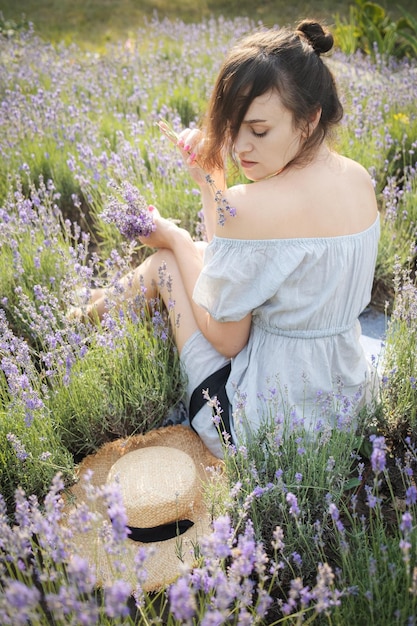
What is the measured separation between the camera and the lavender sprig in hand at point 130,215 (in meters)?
2.56

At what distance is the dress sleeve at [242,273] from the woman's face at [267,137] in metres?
0.26

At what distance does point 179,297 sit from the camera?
2.56 meters

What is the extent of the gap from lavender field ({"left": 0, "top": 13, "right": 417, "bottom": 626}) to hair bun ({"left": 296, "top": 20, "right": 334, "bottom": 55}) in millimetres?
858

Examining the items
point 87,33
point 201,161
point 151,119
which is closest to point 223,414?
point 201,161

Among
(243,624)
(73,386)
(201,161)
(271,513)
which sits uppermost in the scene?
(201,161)

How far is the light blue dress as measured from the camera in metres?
2.13

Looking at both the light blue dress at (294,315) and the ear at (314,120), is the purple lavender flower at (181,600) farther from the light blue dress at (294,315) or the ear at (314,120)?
the ear at (314,120)

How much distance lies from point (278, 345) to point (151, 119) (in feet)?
8.67

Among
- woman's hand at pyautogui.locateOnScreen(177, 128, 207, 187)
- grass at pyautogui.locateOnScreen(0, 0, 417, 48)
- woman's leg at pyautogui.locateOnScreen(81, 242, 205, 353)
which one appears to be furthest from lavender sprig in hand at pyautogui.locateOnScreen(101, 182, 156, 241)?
grass at pyautogui.locateOnScreen(0, 0, 417, 48)

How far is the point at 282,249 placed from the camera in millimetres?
2113

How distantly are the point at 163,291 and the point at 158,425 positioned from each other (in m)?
0.51

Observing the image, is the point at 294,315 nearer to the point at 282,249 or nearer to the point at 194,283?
the point at 282,249

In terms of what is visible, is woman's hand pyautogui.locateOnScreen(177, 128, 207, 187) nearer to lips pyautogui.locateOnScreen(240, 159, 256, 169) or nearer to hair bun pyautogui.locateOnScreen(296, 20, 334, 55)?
lips pyautogui.locateOnScreen(240, 159, 256, 169)

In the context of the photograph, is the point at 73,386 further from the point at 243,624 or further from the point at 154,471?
the point at 243,624
